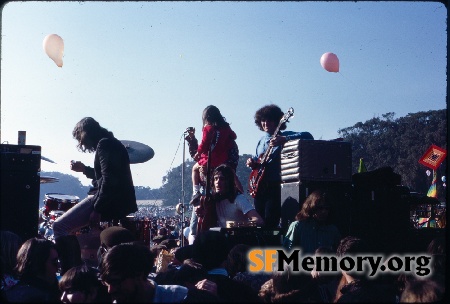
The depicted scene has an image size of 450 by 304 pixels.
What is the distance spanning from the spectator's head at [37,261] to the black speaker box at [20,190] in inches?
65.3

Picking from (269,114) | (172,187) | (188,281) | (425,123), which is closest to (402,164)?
(425,123)

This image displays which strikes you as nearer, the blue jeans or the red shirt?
the blue jeans

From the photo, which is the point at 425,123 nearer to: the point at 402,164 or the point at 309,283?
the point at 402,164

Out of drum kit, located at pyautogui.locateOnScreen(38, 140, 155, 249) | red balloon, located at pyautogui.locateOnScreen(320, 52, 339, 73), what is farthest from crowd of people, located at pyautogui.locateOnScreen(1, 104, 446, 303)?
red balloon, located at pyautogui.locateOnScreen(320, 52, 339, 73)

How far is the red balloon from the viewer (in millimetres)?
10070

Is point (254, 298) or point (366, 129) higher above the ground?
point (366, 129)

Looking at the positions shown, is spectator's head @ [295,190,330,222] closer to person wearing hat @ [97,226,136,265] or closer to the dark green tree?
person wearing hat @ [97,226,136,265]

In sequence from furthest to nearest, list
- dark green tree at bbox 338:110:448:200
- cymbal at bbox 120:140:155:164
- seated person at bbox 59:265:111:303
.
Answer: dark green tree at bbox 338:110:448:200
cymbal at bbox 120:140:155:164
seated person at bbox 59:265:111:303

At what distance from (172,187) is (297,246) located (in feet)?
335

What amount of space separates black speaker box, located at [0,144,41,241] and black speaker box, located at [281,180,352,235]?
257 cm

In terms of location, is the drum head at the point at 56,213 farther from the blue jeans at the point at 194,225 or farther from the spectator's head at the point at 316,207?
the spectator's head at the point at 316,207

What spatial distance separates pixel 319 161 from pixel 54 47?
4486 mm

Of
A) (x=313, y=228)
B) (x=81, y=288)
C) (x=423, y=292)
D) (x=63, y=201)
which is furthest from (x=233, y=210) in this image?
(x=423, y=292)

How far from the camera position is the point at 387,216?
6.23m
